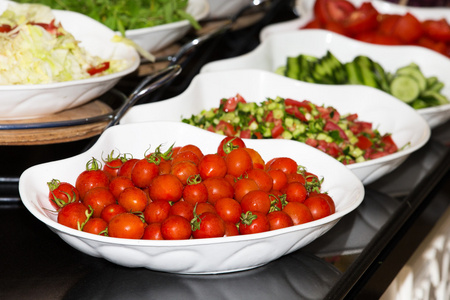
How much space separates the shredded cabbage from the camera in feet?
5.59

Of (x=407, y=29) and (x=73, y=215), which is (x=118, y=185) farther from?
(x=407, y=29)

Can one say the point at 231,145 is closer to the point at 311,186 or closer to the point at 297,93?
the point at 311,186

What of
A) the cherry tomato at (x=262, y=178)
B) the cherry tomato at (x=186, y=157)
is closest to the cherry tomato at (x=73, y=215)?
the cherry tomato at (x=186, y=157)

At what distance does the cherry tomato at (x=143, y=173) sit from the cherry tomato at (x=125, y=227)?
0.14m

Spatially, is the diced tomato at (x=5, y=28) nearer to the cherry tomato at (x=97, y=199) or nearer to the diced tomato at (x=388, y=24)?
the cherry tomato at (x=97, y=199)

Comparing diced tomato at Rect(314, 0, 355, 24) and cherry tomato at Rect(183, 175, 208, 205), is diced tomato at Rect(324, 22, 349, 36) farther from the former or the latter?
cherry tomato at Rect(183, 175, 208, 205)

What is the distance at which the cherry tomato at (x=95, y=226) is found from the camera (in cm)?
116

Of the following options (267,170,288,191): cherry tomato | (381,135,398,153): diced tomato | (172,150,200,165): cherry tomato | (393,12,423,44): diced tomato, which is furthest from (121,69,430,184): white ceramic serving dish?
(393,12,423,44): diced tomato

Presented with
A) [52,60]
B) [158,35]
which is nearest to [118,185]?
[52,60]

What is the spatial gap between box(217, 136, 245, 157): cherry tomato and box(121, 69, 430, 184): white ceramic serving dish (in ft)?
1.14

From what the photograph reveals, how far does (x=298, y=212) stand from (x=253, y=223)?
118mm

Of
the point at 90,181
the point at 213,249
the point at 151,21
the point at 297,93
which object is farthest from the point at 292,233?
the point at 151,21

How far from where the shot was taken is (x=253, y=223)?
120 centimetres

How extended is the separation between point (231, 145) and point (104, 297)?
1.45 ft
